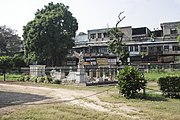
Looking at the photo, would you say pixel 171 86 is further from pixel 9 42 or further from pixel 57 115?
pixel 9 42

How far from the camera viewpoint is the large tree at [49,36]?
44.0 m

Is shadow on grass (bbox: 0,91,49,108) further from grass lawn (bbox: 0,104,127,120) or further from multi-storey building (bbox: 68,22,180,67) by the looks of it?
multi-storey building (bbox: 68,22,180,67)

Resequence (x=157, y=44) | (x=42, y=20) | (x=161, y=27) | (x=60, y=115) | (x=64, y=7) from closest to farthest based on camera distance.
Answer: (x=60, y=115) → (x=42, y=20) → (x=64, y=7) → (x=157, y=44) → (x=161, y=27)

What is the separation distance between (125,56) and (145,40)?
568 inches

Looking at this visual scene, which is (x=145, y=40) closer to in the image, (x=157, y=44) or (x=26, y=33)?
(x=157, y=44)

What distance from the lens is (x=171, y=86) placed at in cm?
1468

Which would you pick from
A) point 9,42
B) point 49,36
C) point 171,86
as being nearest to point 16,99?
point 171,86

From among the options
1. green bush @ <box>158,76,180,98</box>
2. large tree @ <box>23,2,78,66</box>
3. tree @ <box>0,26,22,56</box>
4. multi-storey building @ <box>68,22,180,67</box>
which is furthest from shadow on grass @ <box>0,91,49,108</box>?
tree @ <box>0,26,22,56</box>

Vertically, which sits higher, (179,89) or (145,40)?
(145,40)

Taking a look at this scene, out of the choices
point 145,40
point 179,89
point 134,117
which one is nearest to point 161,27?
point 145,40

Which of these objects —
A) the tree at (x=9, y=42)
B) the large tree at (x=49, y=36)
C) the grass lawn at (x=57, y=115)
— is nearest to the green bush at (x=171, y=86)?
the grass lawn at (x=57, y=115)

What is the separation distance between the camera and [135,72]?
48.4 ft

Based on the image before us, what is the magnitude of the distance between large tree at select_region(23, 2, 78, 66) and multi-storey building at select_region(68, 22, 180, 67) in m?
6.71

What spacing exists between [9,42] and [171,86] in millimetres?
58348
